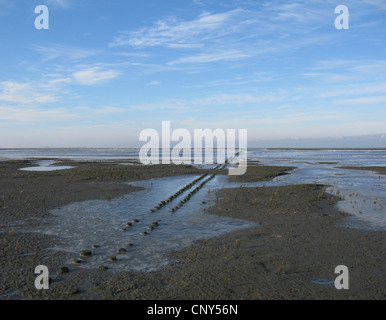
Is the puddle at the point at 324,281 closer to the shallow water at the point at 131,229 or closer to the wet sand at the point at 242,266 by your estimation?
the wet sand at the point at 242,266

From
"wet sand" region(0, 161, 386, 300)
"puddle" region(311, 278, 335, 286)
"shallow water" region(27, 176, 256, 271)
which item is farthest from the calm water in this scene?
"puddle" region(311, 278, 335, 286)

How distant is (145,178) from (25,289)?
27541mm

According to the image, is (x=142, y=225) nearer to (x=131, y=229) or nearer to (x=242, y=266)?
(x=131, y=229)

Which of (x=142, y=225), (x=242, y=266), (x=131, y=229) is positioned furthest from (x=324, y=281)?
(x=142, y=225)

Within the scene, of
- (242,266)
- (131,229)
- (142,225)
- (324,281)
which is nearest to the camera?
(324,281)

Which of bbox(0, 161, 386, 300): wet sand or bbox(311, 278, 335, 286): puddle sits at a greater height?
bbox(0, 161, 386, 300): wet sand

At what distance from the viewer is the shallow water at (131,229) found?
10242 mm

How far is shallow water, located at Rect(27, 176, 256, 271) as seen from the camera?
10242 mm

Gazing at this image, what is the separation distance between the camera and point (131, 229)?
1364cm

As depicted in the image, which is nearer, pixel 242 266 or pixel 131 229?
pixel 242 266

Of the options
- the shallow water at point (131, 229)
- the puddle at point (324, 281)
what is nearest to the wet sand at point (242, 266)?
the puddle at point (324, 281)

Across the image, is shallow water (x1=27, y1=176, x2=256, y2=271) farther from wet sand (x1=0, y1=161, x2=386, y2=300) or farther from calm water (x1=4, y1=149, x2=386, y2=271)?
wet sand (x1=0, y1=161, x2=386, y2=300)
